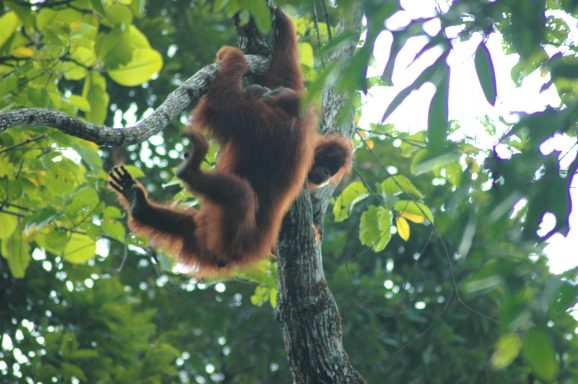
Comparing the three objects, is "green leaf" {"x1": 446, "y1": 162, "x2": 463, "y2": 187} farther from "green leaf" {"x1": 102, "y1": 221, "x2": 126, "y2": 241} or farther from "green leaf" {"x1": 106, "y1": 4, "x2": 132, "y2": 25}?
"green leaf" {"x1": 106, "y1": 4, "x2": 132, "y2": 25}

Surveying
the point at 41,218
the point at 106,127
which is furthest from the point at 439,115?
the point at 41,218

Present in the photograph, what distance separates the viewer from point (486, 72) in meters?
2.10

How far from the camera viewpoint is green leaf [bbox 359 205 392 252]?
4.33 metres

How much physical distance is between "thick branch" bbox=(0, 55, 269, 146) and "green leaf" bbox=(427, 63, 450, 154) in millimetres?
1511

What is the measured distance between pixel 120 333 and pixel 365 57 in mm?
6085

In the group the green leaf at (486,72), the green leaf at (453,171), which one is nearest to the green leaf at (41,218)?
the green leaf at (453,171)

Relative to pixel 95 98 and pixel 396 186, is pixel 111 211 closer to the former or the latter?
pixel 95 98

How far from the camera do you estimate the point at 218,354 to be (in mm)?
10711

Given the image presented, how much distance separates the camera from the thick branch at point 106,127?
271 cm

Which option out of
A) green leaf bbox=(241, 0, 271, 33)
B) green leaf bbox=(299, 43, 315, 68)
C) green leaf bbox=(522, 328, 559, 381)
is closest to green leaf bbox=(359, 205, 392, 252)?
green leaf bbox=(299, 43, 315, 68)

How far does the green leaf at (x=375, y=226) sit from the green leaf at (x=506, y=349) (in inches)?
106

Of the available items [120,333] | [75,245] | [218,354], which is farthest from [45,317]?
[218,354]

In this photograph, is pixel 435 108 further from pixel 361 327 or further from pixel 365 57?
pixel 361 327

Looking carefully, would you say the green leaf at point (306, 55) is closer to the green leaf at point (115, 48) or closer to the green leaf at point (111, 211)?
the green leaf at point (115, 48)
